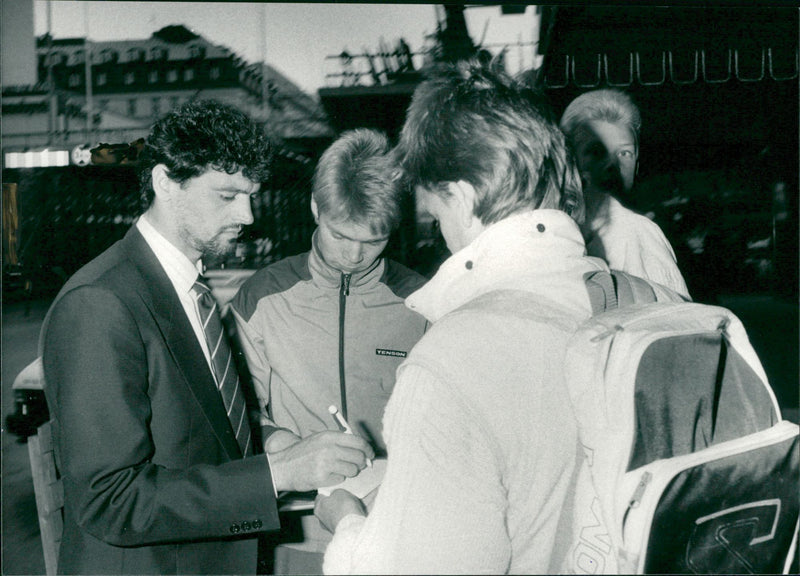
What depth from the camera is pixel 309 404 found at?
2182 mm

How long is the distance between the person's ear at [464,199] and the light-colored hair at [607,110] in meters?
1.47

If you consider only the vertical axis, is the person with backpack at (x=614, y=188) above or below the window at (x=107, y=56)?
below

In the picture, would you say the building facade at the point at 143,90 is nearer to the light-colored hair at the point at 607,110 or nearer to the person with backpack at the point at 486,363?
the light-colored hair at the point at 607,110

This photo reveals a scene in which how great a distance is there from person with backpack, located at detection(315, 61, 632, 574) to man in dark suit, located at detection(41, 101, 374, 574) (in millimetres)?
381

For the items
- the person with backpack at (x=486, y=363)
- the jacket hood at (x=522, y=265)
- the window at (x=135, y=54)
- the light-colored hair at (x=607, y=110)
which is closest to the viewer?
the person with backpack at (x=486, y=363)

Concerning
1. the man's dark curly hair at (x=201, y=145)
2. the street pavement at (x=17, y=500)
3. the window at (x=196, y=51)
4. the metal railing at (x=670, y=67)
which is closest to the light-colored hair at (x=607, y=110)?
the man's dark curly hair at (x=201, y=145)

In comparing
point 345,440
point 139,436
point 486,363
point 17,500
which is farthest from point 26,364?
point 486,363

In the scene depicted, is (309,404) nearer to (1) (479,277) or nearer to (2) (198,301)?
(2) (198,301)

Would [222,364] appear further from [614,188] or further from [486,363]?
[614,188]

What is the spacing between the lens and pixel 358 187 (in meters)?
2.26

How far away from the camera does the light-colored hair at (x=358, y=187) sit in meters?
2.25

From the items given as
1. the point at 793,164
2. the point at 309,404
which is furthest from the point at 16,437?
the point at 793,164

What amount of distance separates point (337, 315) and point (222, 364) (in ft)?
2.24

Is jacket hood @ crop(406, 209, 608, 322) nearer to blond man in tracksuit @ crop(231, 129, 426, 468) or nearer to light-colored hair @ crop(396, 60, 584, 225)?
light-colored hair @ crop(396, 60, 584, 225)
